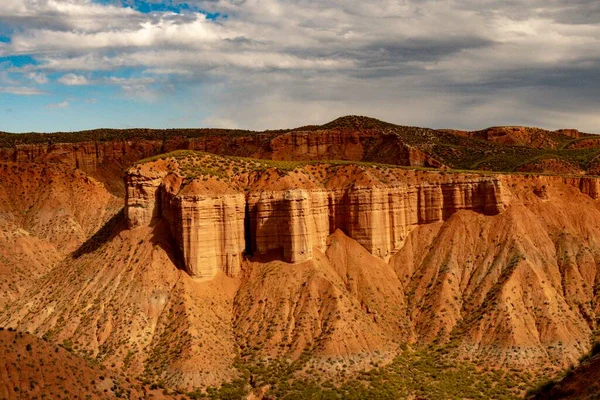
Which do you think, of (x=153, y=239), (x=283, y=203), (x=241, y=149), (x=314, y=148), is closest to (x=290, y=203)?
(x=283, y=203)

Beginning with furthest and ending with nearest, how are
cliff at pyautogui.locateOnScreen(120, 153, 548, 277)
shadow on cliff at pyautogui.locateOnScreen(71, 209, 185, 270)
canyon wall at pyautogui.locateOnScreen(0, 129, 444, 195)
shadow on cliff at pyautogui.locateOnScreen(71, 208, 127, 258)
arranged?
canyon wall at pyautogui.locateOnScreen(0, 129, 444, 195) < shadow on cliff at pyautogui.locateOnScreen(71, 208, 127, 258) < shadow on cliff at pyautogui.locateOnScreen(71, 209, 185, 270) < cliff at pyautogui.locateOnScreen(120, 153, 548, 277)

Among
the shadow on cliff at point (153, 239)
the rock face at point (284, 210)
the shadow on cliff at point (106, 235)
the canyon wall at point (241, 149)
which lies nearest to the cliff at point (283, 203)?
the rock face at point (284, 210)

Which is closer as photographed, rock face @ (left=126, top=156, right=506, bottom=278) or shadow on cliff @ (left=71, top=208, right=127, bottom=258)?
rock face @ (left=126, top=156, right=506, bottom=278)

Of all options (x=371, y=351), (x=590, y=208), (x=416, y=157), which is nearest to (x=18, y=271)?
(x=371, y=351)

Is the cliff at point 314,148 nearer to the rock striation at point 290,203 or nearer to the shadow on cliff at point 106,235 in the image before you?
the rock striation at point 290,203

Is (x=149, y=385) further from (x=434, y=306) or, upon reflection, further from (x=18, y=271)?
(x=18, y=271)

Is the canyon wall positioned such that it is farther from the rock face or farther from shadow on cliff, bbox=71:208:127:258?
shadow on cliff, bbox=71:208:127:258

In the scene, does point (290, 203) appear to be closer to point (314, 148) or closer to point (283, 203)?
point (283, 203)

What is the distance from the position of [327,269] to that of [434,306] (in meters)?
11.4

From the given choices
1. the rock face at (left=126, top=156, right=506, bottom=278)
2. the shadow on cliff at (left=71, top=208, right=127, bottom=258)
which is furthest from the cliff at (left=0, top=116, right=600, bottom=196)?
the shadow on cliff at (left=71, top=208, right=127, bottom=258)

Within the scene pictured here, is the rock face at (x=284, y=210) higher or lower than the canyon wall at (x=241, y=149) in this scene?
lower

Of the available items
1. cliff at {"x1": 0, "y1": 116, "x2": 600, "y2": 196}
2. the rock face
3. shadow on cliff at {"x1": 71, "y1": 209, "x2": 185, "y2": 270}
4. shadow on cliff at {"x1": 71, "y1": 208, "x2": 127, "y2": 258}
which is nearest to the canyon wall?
cliff at {"x1": 0, "y1": 116, "x2": 600, "y2": 196}

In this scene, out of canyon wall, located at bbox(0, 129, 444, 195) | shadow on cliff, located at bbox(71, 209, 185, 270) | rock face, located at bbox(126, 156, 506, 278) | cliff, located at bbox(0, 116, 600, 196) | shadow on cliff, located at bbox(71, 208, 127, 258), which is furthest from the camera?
canyon wall, located at bbox(0, 129, 444, 195)

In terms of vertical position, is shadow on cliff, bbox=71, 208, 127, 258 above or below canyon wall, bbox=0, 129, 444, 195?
below
